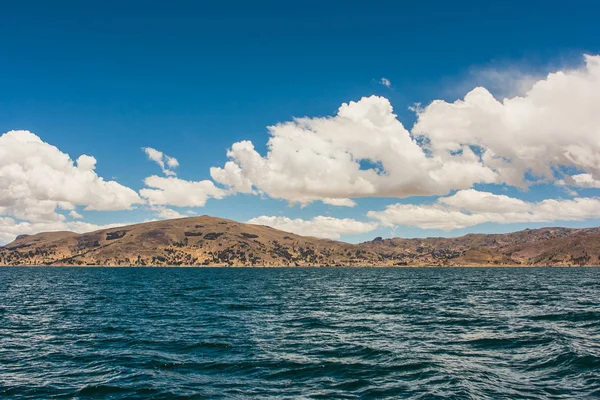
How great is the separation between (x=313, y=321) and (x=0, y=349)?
33206 millimetres

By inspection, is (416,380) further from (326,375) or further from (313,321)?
(313,321)

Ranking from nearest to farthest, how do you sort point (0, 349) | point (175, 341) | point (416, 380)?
point (416, 380) < point (0, 349) < point (175, 341)

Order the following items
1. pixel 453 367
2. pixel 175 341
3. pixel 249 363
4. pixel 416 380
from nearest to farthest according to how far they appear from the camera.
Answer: pixel 416 380
pixel 453 367
pixel 249 363
pixel 175 341

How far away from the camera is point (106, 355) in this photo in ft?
116

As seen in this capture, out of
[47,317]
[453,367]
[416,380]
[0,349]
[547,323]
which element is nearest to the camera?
[416,380]

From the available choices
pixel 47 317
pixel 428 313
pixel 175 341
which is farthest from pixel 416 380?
pixel 47 317

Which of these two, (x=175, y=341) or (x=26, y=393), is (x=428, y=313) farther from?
(x=26, y=393)

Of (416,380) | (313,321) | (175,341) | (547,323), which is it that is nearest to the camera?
(416,380)

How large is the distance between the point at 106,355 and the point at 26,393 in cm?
958

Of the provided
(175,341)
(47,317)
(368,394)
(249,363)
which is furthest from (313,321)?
(47,317)

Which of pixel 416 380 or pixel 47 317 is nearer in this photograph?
pixel 416 380

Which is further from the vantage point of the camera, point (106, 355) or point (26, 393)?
point (106, 355)

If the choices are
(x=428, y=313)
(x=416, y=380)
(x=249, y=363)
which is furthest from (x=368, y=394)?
(x=428, y=313)

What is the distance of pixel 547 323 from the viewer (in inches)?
1953
